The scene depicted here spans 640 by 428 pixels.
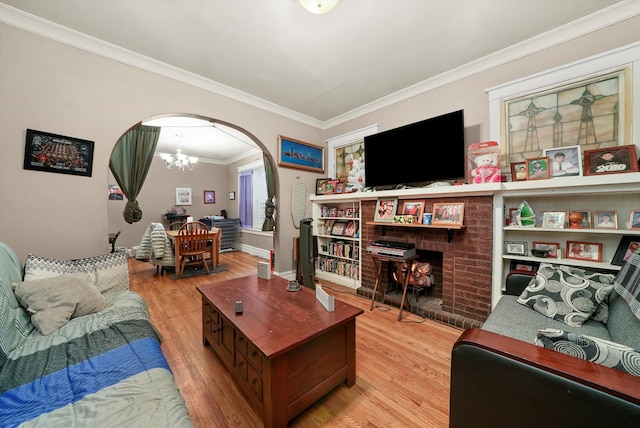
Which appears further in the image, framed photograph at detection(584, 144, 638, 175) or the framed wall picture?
the framed wall picture

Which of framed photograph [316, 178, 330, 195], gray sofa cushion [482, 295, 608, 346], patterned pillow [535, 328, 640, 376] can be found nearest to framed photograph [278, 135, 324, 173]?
framed photograph [316, 178, 330, 195]

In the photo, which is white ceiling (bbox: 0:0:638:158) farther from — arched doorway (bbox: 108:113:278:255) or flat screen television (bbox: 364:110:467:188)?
arched doorway (bbox: 108:113:278:255)

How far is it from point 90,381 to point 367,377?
1520 millimetres

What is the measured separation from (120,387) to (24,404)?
31 cm

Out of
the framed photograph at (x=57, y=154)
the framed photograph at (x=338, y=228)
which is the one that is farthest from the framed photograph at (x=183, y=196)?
the framed photograph at (x=338, y=228)

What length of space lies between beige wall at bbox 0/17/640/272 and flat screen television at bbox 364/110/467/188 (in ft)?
0.86

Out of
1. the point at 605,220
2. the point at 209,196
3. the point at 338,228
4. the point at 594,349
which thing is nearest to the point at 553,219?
the point at 605,220

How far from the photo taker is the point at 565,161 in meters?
1.96

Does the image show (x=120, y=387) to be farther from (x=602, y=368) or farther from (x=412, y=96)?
(x=412, y=96)

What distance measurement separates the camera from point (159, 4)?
1.75 metres

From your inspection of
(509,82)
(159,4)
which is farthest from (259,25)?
(509,82)

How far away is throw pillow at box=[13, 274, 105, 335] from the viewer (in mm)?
1452

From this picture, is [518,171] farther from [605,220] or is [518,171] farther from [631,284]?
[631,284]

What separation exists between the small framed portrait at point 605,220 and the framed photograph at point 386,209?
1.62m
